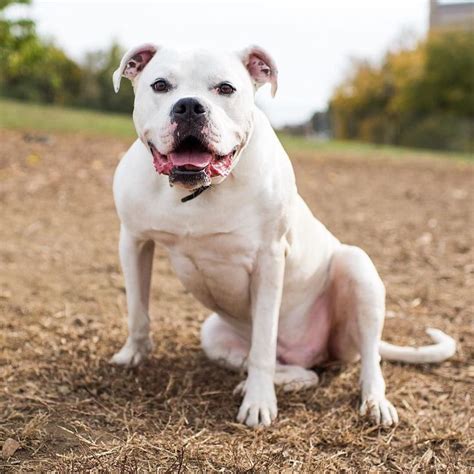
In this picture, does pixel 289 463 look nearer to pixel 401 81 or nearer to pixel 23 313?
pixel 23 313

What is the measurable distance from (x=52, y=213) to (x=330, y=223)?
2732 millimetres

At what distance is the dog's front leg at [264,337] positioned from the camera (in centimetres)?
304

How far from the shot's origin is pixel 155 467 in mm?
2545

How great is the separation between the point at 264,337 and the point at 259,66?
1.12 m

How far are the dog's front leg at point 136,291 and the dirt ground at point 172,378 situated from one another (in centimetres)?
8

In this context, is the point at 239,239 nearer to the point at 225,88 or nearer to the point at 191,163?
the point at 191,163

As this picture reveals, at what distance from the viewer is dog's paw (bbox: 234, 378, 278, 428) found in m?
3.03

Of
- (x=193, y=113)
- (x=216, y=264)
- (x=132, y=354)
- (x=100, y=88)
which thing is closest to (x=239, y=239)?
(x=216, y=264)

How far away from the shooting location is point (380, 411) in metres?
3.17

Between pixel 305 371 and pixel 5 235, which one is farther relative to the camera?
pixel 5 235

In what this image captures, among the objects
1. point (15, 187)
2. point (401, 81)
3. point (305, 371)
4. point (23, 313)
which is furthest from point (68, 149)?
point (401, 81)

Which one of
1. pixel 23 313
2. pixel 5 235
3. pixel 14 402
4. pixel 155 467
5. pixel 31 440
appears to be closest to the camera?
pixel 155 467

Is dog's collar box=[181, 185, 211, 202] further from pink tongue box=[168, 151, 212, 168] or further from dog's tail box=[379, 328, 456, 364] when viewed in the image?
dog's tail box=[379, 328, 456, 364]

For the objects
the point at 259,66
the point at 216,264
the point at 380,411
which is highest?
the point at 259,66
